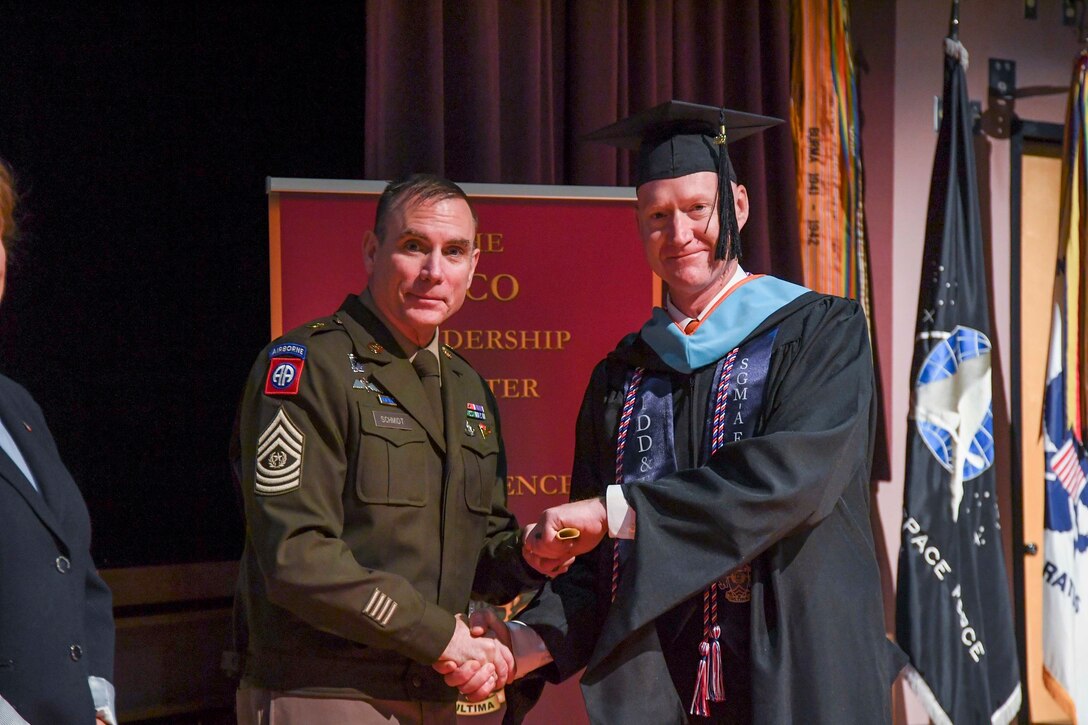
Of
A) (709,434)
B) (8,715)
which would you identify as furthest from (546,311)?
(8,715)

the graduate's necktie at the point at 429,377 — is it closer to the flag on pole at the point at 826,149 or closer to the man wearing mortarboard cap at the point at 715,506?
the man wearing mortarboard cap at the point at 715,506

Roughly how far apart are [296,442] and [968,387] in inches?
91.6

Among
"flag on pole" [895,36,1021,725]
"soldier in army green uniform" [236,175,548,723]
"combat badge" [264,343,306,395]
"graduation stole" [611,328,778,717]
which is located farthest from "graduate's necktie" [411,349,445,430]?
"flag on pole" [895,36,1021,725]

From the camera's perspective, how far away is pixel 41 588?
1.76 metres

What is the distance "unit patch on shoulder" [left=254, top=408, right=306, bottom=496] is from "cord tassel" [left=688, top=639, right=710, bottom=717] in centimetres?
80

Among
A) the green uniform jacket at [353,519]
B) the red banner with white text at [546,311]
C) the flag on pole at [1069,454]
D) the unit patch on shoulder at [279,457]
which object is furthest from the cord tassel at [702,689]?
the flag on pole at [1069,454]

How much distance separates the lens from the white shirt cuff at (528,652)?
7.29 feet

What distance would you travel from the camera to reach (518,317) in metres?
3.00

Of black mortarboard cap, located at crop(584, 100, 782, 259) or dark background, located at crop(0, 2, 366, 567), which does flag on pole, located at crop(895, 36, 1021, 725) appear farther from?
dark background, located at crop(0, 2, 366, 567)

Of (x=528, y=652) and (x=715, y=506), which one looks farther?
(x=528, y=652)

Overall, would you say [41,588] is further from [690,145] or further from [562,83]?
[562,83]

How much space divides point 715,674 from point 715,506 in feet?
1.03

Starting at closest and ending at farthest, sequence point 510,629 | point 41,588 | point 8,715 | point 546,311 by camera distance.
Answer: point 8,715
point 41,588
point 510,629
point 546,311

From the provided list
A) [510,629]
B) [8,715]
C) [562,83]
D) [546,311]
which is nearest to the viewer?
[8,715]
